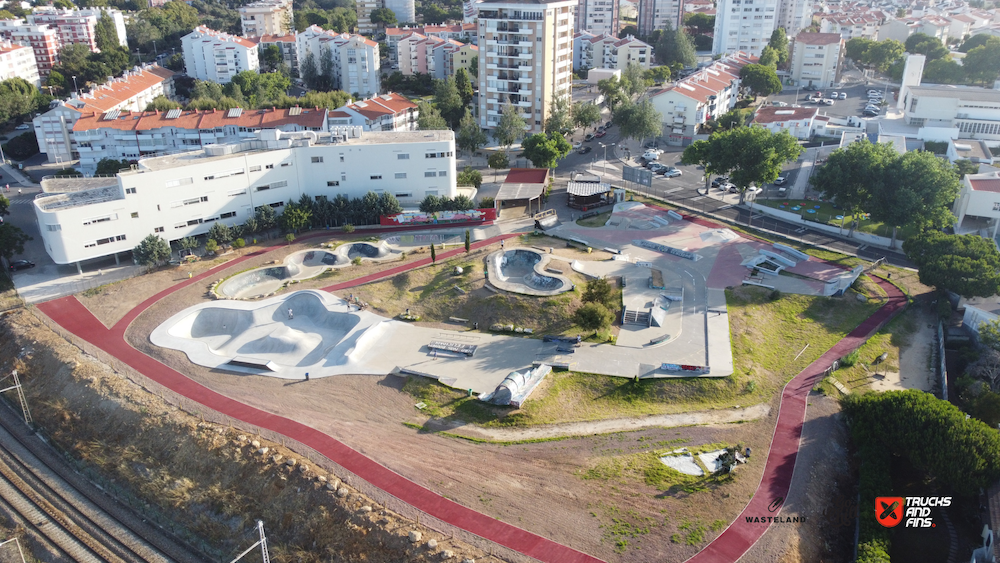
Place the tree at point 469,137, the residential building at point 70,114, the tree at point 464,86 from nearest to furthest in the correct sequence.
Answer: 1. the tree at point 469,137
2. the residential building at point 70,114
3. the tree at point 464,86

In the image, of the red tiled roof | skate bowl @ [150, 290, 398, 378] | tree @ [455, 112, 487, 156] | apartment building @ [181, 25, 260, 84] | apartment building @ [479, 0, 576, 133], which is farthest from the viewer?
apartment building @ [181, 25, 260, 84]

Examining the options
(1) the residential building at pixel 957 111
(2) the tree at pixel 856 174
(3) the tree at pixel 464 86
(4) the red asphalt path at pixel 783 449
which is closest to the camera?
(4) the red asphalt path at pixel 783 449

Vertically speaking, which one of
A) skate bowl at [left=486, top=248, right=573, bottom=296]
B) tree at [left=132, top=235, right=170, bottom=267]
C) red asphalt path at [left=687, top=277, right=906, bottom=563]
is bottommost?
red asphalt path at [left=687, top=277, right=906, bottom=563]

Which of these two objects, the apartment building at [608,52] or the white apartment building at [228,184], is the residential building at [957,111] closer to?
the apartment building at [608,52]

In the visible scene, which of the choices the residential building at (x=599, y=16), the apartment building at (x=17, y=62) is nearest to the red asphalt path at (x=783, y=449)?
the apartment building at (x=17, y=62)

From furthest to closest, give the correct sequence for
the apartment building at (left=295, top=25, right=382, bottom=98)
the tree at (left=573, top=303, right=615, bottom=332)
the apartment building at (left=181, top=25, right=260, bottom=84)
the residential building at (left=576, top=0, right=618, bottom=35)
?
the residential building at (left=576, top=0, right=618, bottom=35) → the apartment building at (left=181, top=25, right=260, bottom=84) → the apartment building at (left=295, top=25, right=382, bottom=98) → the tree at (left=573, top=303, right=615, bottom=332)

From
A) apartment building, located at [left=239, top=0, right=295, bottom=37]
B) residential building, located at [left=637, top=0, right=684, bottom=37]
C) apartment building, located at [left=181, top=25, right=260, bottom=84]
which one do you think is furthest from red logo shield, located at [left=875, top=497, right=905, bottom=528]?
apartment building, located at [left=239, top=0, right=295, bottom=37]

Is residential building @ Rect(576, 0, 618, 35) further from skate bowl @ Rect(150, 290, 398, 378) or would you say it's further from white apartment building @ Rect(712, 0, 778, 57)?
skate bowl @ Rect(150, 290, 398, 378)
